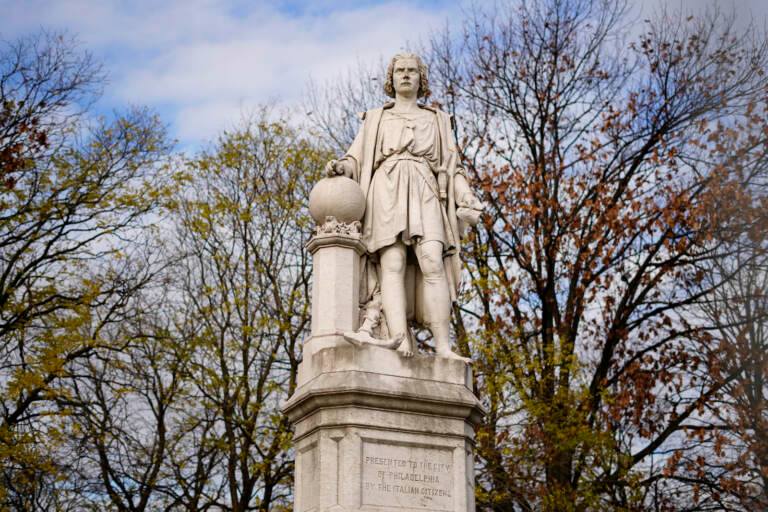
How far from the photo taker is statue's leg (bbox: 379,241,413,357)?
27.6 feet

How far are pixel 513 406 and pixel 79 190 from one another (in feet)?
31.7

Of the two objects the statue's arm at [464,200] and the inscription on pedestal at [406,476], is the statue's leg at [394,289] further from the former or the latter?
the inscription on pedestal at [406,476]

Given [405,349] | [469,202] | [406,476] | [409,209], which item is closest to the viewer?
[406,476]

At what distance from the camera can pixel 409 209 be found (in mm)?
8750

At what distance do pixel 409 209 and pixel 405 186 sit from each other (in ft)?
0.77

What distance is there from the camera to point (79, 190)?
62.8ft

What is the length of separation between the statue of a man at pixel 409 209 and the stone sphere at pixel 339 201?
0.67 ft

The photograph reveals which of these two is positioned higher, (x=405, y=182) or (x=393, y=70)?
(x=393, y=70)

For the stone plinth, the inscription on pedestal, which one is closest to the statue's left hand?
the stone plinth

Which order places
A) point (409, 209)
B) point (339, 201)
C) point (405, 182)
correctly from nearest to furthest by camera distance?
point (339, 201) → point (409, 209) → point (405, 182)

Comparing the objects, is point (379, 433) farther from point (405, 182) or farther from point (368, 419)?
point (405, 182)

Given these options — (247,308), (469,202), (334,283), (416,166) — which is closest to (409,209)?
(416,166)

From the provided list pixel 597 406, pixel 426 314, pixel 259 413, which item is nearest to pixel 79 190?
pixel 259 413

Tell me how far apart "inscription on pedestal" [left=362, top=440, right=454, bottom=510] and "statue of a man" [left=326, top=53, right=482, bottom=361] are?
0.89 meters
